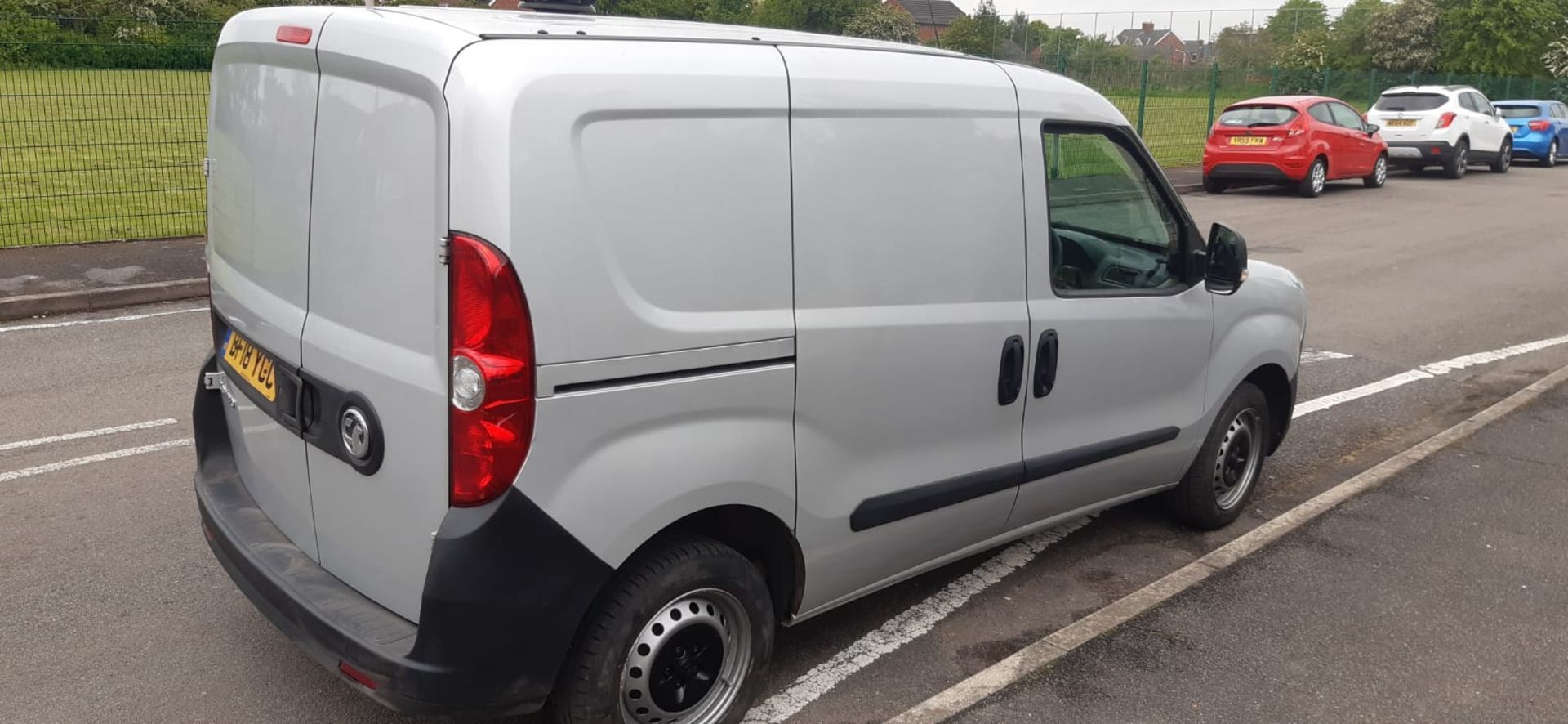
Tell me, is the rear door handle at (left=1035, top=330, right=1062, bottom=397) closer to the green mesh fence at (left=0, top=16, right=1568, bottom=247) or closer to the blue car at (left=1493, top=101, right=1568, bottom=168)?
the green mesh fence at (left=0, top=16, right=1568, bottom=247)

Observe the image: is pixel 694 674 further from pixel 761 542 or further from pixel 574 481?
pixel 574 481

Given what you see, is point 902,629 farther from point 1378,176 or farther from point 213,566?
point 1378,176

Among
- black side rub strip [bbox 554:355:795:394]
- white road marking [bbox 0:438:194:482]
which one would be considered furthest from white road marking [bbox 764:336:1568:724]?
white road marking [bbox 0:438:194:482]

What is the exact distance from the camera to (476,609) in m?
2.70

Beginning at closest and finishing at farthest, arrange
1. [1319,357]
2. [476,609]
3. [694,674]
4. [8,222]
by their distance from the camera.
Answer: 1. [476,609]
2. [694,674]
3. [1319,357]
4. [8,222]

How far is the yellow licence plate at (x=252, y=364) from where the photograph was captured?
10.5 feet

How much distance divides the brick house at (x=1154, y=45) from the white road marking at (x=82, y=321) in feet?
64.0

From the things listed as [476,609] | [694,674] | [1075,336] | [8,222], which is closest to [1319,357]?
[1075,336]

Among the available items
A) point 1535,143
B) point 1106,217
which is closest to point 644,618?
point 1106,217

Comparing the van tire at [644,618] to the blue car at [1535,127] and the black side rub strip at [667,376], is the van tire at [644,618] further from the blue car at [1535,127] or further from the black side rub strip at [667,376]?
Answer: the blue car at [1535,127]

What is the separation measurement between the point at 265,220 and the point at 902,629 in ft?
7.38

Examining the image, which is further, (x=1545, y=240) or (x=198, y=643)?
(x=1545, y=240)

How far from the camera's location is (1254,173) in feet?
60.8

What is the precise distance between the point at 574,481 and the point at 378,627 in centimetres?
59
